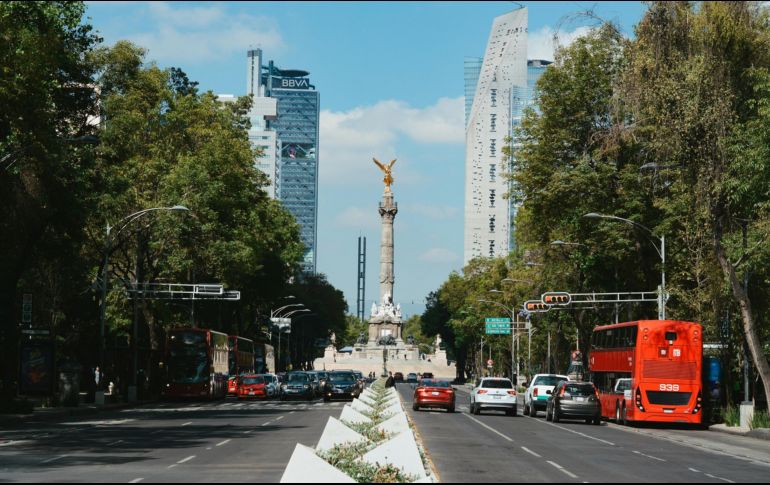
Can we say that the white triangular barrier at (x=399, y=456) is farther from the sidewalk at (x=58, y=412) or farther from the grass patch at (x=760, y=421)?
the grass patch at (x=760, y=421)

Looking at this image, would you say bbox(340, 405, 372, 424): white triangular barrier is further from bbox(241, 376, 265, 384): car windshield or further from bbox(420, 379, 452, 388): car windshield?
bbox(241, 376, 265, 384): car windshield

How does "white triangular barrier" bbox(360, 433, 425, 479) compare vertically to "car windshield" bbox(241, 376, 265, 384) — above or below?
above

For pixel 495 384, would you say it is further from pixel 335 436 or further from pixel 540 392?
pixel 335 436

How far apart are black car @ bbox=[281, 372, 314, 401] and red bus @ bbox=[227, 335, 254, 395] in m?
4.57

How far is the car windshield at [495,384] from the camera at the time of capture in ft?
162

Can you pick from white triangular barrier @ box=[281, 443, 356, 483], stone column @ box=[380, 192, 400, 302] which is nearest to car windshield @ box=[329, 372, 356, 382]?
white triangular barrier @ box=[281, 443, 356, 483]

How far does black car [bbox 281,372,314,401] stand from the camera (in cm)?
6638

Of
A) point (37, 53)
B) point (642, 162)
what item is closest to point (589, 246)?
point (642, 162)

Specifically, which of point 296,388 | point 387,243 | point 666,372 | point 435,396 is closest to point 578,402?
point 666,372

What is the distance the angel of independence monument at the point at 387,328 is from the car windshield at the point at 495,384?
86.4 m

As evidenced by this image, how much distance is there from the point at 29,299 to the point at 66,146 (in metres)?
10.1

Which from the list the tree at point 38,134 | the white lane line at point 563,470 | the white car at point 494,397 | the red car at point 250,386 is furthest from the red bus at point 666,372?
the red car at point 250,386

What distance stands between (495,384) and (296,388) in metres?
19.6

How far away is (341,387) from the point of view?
215ft
